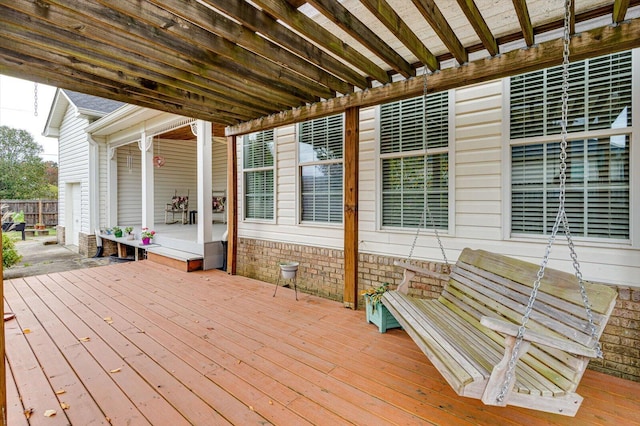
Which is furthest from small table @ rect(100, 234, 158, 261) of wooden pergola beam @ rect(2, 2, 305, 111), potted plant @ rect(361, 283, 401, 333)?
potted plant @ rect(361, 283, 401, 333)

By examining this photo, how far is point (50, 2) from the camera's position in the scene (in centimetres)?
205

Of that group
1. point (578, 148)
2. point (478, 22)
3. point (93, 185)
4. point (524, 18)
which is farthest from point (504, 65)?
point (93, 185)

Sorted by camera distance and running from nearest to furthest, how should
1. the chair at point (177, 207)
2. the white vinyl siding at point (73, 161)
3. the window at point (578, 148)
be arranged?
the window at point (578, 148) < the white vinyl siding at point (73, 161) < the chair at point (177, 207)

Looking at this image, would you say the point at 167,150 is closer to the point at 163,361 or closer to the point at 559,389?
the point at 163,361

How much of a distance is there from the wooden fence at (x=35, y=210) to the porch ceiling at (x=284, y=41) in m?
15.6

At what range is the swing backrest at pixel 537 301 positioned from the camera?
1665 mm

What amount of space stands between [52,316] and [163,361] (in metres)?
2.18

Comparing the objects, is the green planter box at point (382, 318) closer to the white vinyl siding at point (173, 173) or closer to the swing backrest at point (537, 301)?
the swing backrest at point (537, 301)

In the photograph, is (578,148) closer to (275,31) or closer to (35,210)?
(275,31)

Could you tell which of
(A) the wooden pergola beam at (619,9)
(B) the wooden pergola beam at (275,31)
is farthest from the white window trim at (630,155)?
(B) the wooden pergola beam at (275,31)

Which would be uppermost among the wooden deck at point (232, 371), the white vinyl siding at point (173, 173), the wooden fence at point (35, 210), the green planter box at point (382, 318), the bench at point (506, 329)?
the white vinyl siding at point (173, 173)

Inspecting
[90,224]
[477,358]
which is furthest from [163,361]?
[90,224]

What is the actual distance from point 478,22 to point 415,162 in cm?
169

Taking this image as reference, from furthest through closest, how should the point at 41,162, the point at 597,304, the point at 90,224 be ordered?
the point at 41,162, the point at 90,224, the point at 597,304
